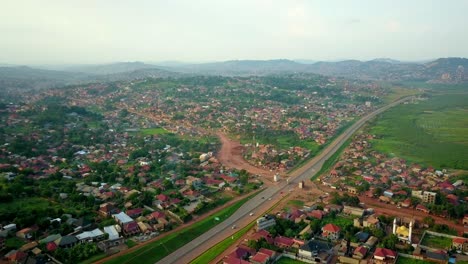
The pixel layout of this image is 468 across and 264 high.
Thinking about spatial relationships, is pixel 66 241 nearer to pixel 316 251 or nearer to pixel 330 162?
pixel 316 251

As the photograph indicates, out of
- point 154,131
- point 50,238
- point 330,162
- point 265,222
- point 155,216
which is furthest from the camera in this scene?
point 154,131

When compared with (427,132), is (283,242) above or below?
below

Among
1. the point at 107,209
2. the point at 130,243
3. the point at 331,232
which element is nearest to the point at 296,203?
the point at 331,232

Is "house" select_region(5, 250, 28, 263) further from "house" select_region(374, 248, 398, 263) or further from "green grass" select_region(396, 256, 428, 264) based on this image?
"green grass" select_region(396, 256, 428, 264)

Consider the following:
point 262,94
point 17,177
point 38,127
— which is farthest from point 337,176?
point 262,94

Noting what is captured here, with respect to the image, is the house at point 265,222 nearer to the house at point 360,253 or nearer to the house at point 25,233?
the house at point 360,253

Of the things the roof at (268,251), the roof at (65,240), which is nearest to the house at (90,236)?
the roof at (65,240)
